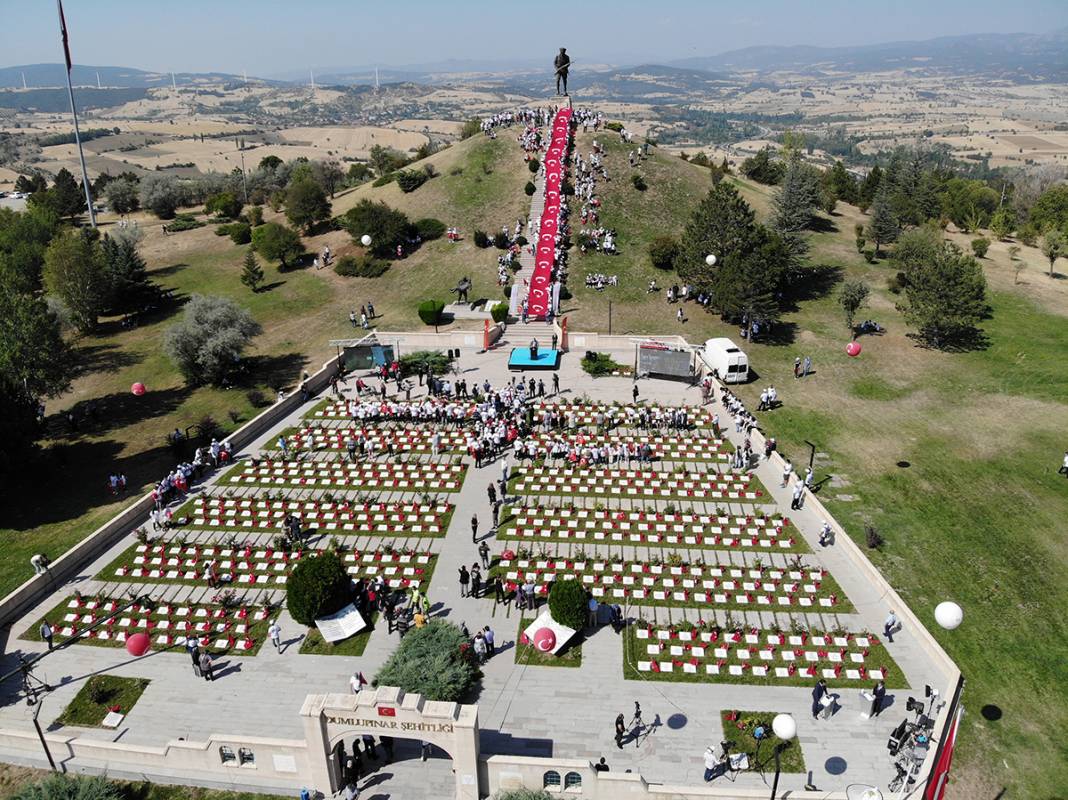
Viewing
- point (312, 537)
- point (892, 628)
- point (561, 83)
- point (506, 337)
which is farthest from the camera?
point (561, 83)

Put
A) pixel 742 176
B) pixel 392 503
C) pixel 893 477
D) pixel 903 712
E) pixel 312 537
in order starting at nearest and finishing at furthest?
pixel 903 712 < pixel 312 537 < pixel 392 503 < pixel 893 477 < pixel 742 176

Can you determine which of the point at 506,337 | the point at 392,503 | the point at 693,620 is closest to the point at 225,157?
the point at 506,337

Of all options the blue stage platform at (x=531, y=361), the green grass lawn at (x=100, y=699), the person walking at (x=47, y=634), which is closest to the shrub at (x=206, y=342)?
the blue stage platform at (x=531, y=361)

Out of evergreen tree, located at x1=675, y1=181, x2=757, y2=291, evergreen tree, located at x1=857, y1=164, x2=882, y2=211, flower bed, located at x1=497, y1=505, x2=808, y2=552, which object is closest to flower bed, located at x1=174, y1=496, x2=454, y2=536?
flower bed, located at x1=497, y1=505, x2=808, y2=552

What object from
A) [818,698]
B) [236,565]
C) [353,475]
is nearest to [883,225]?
[353,475]

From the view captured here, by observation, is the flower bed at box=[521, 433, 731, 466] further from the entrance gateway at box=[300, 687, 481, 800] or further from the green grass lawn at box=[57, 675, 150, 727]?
the green grass lawn at box=[57, 675, 150, 727]

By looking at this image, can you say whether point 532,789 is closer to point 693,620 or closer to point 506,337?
point 693,620

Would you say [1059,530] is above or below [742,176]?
below
